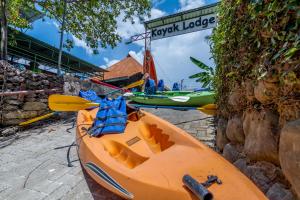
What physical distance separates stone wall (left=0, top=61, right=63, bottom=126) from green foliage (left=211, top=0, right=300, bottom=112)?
554cm

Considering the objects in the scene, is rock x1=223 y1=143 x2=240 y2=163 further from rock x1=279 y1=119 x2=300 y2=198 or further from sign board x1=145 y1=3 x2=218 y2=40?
sign board x1=145 y1=3 x2=218 y2=40

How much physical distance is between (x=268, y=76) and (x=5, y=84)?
20.4ft

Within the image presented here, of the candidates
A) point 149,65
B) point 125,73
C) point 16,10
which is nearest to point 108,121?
point 16,10

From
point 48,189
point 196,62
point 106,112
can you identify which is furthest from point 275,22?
point 48,189

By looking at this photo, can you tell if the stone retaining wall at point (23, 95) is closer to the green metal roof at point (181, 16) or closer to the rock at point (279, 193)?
the rock at point (279, 193)

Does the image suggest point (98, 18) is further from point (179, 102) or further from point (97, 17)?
point (179, 102)

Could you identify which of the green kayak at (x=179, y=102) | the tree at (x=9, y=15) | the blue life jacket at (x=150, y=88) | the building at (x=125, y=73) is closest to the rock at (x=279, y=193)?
the green kayak at (x=179, y=102)

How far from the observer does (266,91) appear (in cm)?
145

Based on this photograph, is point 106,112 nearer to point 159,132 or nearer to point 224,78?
point 159,132

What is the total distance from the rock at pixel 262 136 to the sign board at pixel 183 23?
990 cm

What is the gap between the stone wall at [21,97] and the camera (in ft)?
17.5

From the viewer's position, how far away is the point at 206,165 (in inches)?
65.6

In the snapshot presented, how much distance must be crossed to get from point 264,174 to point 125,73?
15877 mm

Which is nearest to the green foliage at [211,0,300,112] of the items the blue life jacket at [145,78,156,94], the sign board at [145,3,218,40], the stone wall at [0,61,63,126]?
the blue life jacket at [145,78,156,94]
